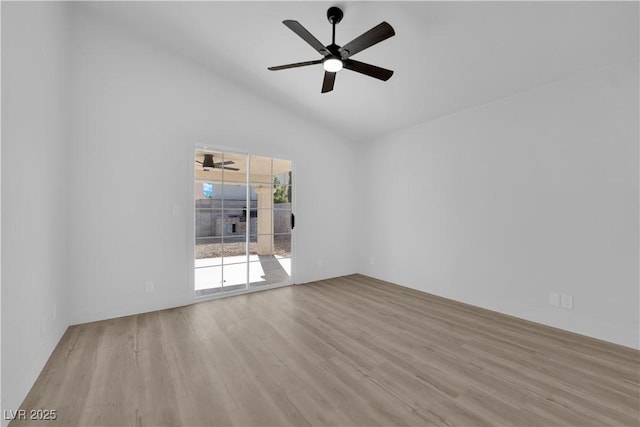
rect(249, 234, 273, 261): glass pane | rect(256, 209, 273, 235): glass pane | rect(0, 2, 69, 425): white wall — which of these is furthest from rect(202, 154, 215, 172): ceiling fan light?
rect(0, 2, 69, 425): white wall

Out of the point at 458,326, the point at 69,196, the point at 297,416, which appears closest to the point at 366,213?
the point at 458,326

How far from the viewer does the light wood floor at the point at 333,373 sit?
5.22 ft

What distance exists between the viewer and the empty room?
174 cm

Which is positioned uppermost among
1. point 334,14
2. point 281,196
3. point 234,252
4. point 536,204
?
point 334,14

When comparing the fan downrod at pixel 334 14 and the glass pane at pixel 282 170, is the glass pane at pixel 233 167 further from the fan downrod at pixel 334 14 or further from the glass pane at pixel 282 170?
the fan downrod at pixel 334 14

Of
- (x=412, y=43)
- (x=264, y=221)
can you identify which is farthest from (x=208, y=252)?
(x=412, y=43)

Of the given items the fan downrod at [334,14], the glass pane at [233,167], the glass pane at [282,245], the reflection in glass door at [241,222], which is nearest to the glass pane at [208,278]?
the reflection in glass door at [241,222]

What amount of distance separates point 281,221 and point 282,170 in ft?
2.86

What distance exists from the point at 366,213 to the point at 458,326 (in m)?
2.71

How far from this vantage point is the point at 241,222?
4.00 metres

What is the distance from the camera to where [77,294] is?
2850 mm

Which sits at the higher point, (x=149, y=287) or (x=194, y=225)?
(x=194, y=225)

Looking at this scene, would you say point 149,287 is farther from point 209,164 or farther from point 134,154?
point 209,164

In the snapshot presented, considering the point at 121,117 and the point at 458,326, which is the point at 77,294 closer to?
the point at 121,117
